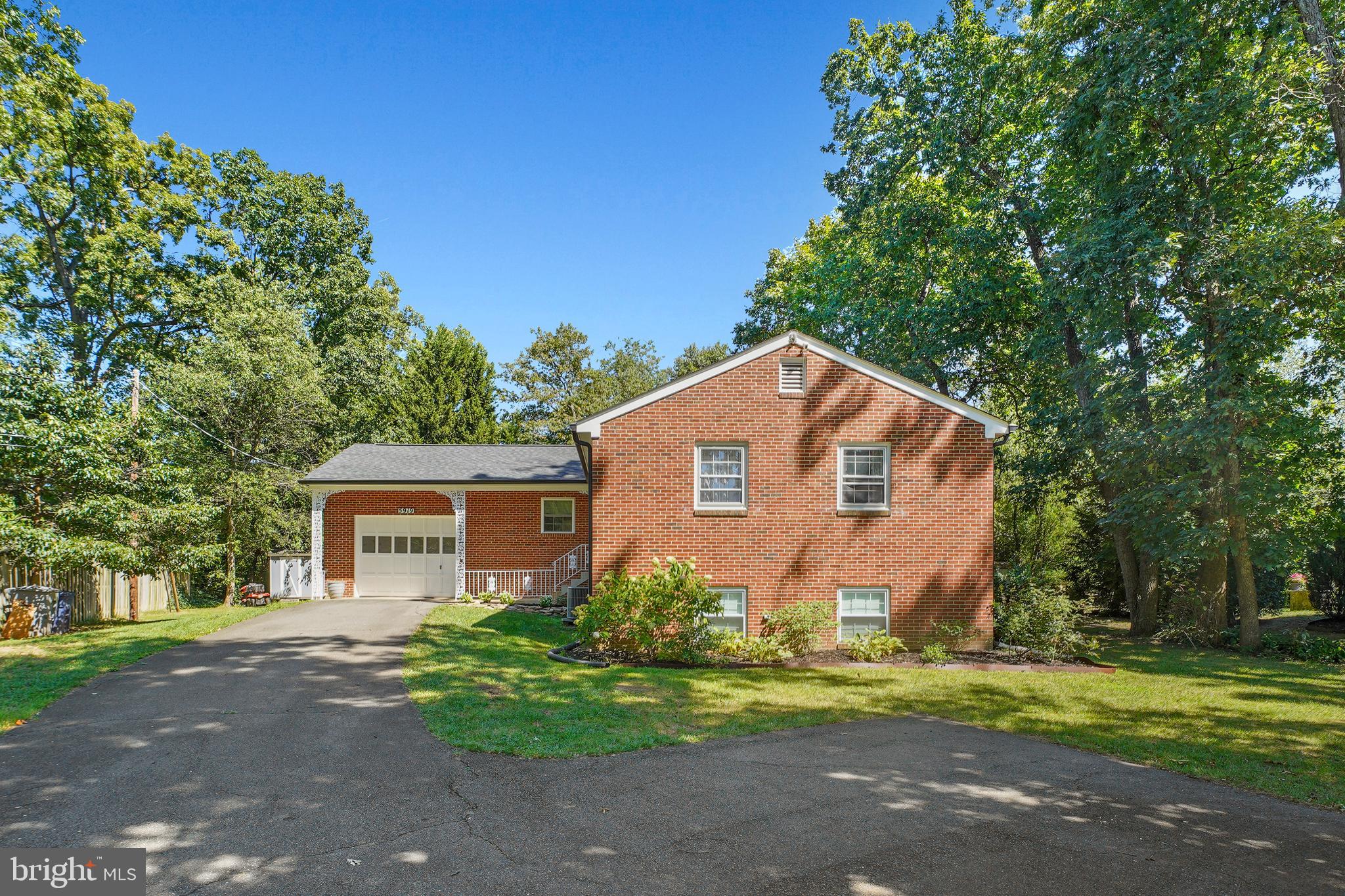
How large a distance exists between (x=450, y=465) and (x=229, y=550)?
6.69 meters

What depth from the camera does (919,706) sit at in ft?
29.8

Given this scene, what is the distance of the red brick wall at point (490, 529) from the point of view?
2033 cm

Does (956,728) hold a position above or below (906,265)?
below

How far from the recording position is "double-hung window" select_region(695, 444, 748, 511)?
13047 millimetres

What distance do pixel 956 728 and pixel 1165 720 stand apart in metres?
2.99

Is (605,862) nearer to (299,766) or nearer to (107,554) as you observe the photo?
(299,766)

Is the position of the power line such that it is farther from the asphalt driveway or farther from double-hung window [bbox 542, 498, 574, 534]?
the asphalt driveway

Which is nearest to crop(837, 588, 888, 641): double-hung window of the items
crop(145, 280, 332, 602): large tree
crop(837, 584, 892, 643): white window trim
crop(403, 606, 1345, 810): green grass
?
crop(837, 584, 892, 643): white window trim

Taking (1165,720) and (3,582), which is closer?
(1165,720)

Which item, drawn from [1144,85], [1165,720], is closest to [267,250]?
[1144,85]

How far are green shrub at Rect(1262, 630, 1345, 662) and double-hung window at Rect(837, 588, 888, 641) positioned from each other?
9357 millimetres

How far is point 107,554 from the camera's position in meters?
13.4

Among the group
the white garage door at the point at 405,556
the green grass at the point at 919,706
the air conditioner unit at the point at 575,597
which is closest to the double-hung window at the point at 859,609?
the green grass at the point at 919,706

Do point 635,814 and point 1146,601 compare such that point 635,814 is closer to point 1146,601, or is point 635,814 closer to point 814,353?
point 814,353
